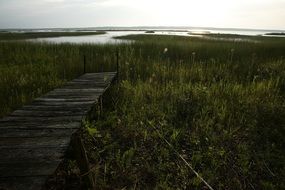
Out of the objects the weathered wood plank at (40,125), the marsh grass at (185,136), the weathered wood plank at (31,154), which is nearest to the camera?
the weathered wood plank at (31,154)

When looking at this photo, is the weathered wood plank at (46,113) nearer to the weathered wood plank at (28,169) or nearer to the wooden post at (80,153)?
the wooden post at (80,153)

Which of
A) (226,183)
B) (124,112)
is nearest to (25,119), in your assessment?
(124,112)

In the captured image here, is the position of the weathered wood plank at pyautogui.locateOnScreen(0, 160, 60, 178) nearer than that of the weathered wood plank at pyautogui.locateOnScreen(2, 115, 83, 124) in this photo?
Yes

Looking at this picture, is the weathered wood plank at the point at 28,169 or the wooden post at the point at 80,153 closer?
the weathered wood plank at the point at 28,169

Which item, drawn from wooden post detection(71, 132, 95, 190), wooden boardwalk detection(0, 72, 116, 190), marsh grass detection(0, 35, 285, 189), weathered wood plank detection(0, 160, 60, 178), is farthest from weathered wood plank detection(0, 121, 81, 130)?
weathered wood plank detection(0, 160, 60, 178)

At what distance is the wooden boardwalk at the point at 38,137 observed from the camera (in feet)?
6.69

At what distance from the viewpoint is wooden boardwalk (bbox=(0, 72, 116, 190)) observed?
2.04 meters

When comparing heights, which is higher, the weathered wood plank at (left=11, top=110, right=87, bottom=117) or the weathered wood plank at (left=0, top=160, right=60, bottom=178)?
the weathered wood plank at (left=0, top=160, right=60, bottom=178)

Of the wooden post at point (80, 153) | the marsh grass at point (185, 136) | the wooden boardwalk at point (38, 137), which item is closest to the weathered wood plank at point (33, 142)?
the wooden boardwalk at point (38, 137)

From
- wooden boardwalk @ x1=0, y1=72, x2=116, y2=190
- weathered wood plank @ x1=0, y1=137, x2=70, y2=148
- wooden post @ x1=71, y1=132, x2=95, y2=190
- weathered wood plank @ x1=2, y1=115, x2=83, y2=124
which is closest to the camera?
wooden boardwalk @ x1=0, y1=72, x2=116, y2=190

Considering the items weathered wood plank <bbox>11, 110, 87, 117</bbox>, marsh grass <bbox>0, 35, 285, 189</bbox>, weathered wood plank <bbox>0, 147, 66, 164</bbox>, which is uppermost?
weathered wood plank <bbox>0, 147, 66, 164</bbox>

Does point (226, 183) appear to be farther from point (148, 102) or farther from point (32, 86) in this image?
point (32, 86)

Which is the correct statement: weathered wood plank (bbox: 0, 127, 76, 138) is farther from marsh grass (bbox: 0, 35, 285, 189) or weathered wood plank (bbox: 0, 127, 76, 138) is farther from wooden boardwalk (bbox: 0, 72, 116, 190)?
marsh grass (bbox: 0, 35, 285, 189)

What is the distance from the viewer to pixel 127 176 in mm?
3523
